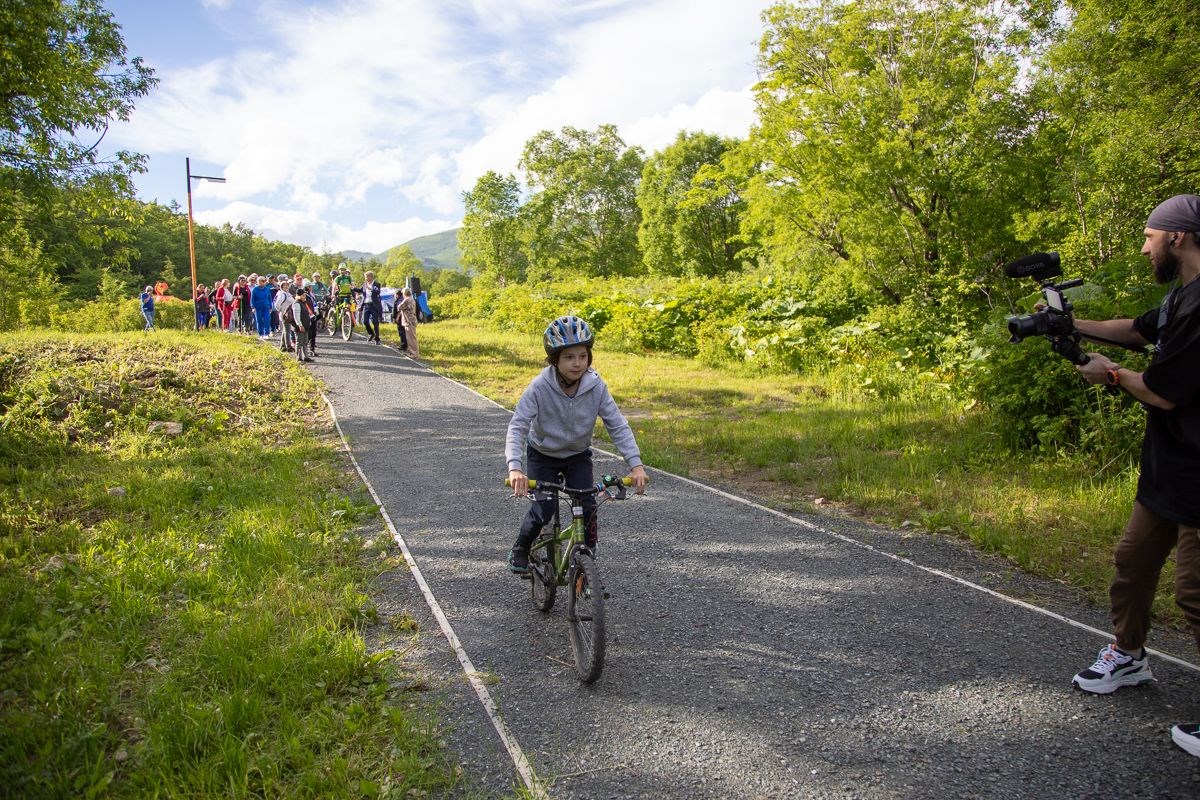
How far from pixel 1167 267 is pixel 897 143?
969 cm

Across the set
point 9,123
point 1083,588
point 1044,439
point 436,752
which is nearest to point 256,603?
point 436,752

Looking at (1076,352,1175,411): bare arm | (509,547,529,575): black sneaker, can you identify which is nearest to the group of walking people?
(509,547,529,575): black sneaker

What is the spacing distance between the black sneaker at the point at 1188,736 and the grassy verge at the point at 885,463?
158cm

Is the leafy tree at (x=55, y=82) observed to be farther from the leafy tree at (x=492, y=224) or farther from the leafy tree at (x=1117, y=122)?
the leafy tree at (x=492, y=224)

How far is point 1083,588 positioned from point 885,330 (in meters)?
9.09

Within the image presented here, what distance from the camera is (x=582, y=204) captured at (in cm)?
5338

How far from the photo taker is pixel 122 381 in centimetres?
1165

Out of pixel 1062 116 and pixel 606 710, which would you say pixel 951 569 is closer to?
pixel 606 710

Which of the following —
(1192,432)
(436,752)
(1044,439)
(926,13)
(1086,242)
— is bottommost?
(436,752)

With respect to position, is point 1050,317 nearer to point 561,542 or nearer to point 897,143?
point 561,542

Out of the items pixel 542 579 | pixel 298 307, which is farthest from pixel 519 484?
pixel 298 307

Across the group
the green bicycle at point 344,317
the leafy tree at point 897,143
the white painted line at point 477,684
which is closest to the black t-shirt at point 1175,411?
the white painted line at point 477,684

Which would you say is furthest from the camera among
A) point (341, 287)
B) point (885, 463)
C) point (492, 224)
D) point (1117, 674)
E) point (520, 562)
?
point (492, 224)

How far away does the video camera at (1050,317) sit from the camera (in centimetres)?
321
